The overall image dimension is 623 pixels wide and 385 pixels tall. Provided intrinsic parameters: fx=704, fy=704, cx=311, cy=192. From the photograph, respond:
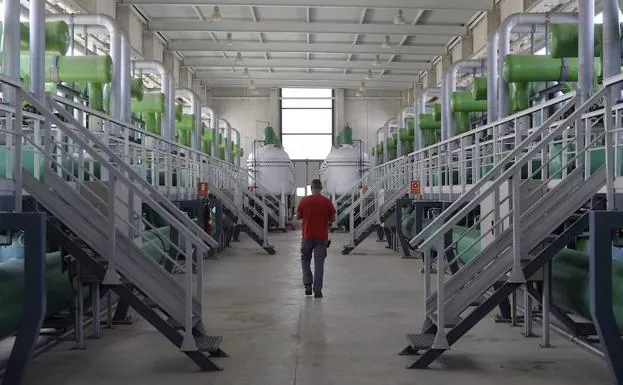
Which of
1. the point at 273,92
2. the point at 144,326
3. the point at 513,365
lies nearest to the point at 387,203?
the point at 144,326

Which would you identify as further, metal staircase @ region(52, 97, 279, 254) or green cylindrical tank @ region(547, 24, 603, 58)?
metal staircase @ region(52, 97, 279, 254)

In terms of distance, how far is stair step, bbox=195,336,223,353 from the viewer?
6.15 metres

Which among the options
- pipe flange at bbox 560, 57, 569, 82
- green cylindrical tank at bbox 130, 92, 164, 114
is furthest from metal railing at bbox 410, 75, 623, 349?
green cylindrical tank at bbox 130, 92, 164, 114

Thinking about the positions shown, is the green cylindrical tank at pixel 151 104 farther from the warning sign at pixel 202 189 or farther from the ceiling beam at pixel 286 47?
the ceiling beam at pixel 286 47

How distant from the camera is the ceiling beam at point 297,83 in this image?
1276 inches

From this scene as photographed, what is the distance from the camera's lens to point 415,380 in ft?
19.0

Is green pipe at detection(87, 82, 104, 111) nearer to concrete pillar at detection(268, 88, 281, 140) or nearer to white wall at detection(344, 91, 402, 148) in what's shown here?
concrete pillar at detection(268, 88, 281, 140)

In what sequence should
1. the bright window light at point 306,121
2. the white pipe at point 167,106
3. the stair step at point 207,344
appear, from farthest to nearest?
the bright window light at point 306,121 < the white pipe at point 167,106 < the stair step at point 207,344

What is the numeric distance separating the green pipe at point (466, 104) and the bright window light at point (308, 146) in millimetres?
20905

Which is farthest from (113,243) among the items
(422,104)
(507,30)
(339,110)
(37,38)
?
(339,110)

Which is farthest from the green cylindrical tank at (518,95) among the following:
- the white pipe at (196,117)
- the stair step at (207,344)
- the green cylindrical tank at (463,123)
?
the white pipe at (196,117)

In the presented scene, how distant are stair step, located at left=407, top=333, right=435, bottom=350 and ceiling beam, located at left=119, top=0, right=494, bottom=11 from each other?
1335 cm

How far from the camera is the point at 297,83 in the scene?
32.6m

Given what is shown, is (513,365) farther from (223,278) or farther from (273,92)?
(273,92)
